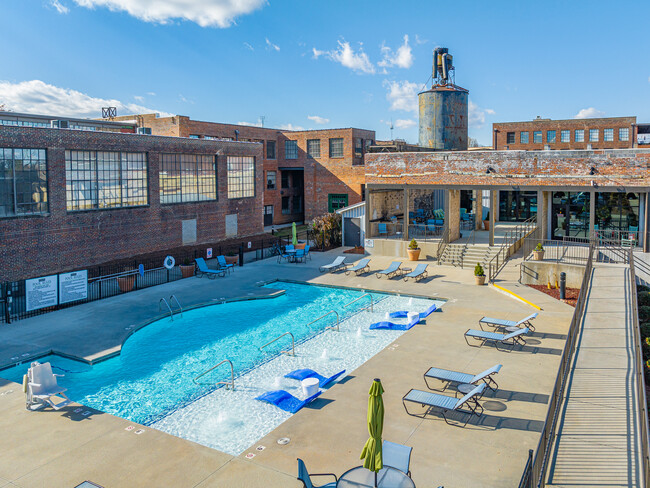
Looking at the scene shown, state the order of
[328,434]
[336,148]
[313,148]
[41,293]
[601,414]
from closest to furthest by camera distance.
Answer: [601,414] → [328,434] → [41,293] → [336,148] → [313,148]

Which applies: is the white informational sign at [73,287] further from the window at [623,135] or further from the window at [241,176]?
the window at [623,135]

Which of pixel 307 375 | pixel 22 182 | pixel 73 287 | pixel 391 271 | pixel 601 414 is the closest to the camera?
pixel 601 414

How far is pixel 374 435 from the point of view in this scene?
7.75 meters

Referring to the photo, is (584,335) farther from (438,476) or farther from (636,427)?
(438,476)

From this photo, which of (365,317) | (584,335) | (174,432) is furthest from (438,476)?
(365,317)

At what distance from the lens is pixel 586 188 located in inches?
990

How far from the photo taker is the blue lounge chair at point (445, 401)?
1038 centimetres

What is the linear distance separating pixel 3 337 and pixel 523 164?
76.2 feet

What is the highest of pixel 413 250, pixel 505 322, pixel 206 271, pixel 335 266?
pixel 413 250

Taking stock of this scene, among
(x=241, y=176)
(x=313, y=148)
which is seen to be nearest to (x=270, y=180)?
(x=313, y=148)

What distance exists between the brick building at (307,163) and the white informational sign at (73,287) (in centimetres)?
2214

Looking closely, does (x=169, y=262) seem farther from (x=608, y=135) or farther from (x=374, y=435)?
(x=608, y=135)

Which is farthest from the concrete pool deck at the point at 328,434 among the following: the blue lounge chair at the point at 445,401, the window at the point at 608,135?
the window at the point at 608,135

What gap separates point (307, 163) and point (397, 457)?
39425mm
